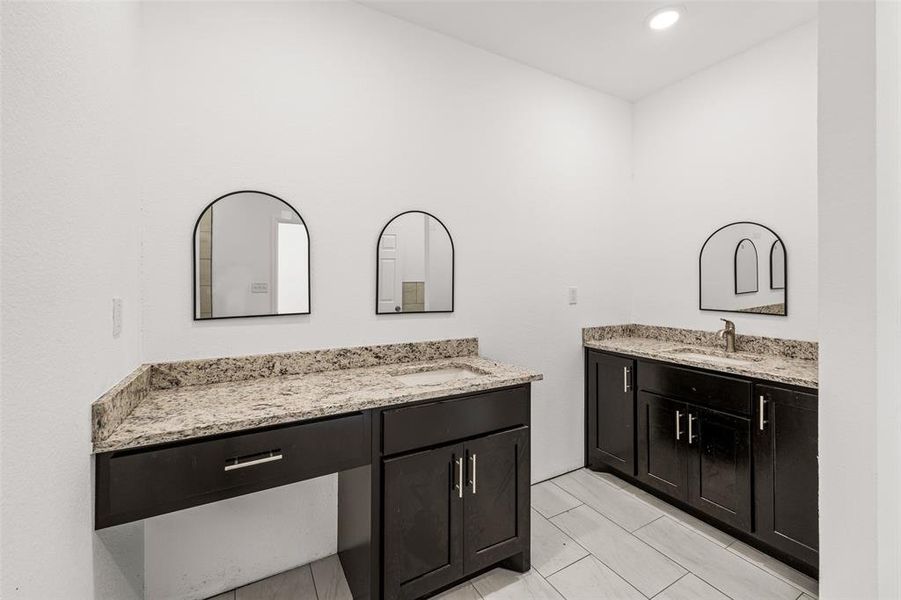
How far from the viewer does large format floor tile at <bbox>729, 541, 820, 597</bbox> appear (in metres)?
1.83

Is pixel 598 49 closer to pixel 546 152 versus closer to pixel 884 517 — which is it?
pixel 546 152

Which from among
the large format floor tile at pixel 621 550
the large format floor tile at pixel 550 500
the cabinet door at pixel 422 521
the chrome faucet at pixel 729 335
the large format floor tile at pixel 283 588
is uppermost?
the chrome faucet at pixel 729 335

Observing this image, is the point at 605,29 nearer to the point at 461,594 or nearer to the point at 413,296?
the point at 413,296

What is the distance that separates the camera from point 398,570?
1626 mm

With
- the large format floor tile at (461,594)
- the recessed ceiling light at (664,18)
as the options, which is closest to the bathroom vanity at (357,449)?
the large format floor tile at (461,594)

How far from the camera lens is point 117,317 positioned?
1368 mm

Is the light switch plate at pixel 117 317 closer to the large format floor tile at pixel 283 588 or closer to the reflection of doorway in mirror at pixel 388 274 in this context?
the reflection of doorway in mirror at pixel 388 274

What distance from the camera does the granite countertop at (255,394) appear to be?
4.23ft

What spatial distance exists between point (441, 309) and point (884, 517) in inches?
72.2

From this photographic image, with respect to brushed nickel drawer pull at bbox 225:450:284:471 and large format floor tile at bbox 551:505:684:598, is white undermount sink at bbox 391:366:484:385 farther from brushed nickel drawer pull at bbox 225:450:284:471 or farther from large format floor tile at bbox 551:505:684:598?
large format floor tile at bbox 551:505:684:598

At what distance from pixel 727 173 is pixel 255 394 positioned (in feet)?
9.80

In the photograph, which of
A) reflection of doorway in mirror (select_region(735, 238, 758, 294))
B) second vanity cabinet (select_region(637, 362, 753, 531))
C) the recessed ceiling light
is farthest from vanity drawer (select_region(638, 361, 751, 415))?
the recessed ceiling light

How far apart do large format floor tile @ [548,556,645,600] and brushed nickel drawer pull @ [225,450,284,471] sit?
4.43 feet

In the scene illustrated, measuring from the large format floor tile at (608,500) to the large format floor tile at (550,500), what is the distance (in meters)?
0.06
